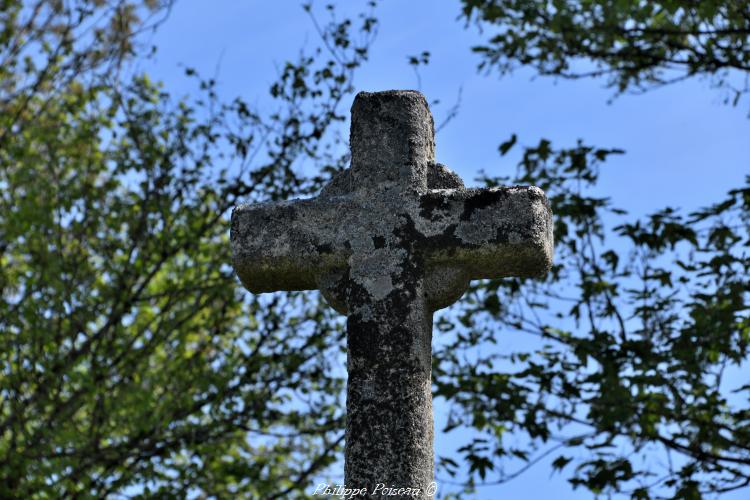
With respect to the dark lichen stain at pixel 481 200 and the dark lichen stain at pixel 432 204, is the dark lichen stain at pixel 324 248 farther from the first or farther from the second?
the dark lichen stain at pixel 481 200

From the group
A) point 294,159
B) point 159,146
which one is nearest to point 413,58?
point 294,159

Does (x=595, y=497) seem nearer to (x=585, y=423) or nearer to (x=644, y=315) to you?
(x=585, y=423)

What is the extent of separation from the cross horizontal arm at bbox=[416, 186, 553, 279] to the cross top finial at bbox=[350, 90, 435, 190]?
14 cm

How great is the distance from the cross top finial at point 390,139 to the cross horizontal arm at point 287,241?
17cm

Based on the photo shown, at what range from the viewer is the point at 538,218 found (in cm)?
384

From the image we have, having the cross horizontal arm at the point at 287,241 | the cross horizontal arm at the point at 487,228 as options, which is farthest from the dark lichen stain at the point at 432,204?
the cross horizontal arm at the point at 287,241

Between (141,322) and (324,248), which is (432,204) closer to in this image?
(324,248)

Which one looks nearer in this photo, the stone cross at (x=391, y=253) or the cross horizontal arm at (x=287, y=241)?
the stone cross at (x=391, y=253)

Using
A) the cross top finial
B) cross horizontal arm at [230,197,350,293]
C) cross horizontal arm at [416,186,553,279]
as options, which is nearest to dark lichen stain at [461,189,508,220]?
cross horizontal arm at [416,186,553,279]

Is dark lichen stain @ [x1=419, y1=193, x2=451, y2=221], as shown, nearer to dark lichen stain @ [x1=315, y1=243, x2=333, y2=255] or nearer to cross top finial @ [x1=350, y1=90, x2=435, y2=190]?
cross top finial @ [x1=350, y1=90, x2=435, y2=190]

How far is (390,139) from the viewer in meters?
3.97

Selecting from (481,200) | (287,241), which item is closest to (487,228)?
(481,200)

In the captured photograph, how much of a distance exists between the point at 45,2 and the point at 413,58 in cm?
438

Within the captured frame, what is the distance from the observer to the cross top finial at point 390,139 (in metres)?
3.93
